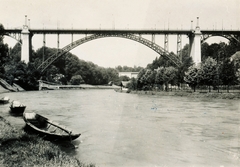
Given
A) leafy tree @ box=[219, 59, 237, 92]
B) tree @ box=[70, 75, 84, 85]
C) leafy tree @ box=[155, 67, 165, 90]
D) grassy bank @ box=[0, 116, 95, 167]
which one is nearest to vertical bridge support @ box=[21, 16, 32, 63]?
leafy tree @ box=[155, 67, 165, 90]

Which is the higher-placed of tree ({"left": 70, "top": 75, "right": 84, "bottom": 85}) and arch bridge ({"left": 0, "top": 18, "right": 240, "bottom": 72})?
arch bridge ({"left": 0, "top": 18, "right": 240, "bottom": 72})

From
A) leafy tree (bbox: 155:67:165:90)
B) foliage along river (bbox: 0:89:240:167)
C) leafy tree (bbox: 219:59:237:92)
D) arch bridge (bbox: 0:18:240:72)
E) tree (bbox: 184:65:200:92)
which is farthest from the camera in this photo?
leafy tree (bbox: 155:67:165:90)

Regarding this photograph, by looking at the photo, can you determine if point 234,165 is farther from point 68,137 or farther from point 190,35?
point 190,35

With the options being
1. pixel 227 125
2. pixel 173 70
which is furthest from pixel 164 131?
pixel 173 70

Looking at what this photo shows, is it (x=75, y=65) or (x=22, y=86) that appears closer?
(x=22, y=86)

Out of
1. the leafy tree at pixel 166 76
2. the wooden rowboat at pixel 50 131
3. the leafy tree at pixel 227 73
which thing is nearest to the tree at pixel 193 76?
the leafy tree at pixel 227 73

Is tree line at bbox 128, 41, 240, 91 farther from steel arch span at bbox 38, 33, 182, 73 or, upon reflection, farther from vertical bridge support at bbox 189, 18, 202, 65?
steel arch span at bbox 38, 33, 182, 73

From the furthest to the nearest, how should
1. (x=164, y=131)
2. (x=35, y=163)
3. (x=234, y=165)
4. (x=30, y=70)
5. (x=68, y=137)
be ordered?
(x=30, y=70), (x=164, y=131), (x=68, y=137), (x=234, y=165), (x=35, y=163)

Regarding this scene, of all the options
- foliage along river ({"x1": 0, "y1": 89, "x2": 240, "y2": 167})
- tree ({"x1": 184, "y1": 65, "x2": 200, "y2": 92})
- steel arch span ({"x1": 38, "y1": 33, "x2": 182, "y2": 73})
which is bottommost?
foliage along river ({"x1": 0, "y1": 89, "x2": 240, "y2": 167})
